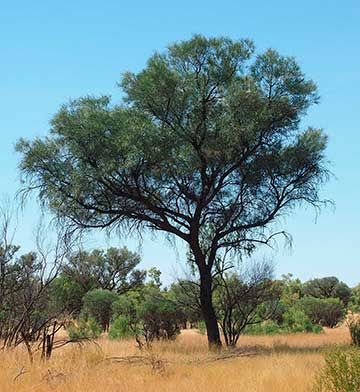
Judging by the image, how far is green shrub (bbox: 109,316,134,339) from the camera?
1175 inches

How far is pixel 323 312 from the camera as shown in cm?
4550

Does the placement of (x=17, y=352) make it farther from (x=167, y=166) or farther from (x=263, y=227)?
(x=263, y=227)

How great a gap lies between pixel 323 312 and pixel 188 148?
90.5 ft

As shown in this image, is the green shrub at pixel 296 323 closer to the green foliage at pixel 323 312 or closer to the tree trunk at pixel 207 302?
the green foliage at pixel 323 312

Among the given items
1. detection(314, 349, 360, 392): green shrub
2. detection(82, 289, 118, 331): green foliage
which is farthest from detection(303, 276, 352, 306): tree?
detection(314, 349, 360, 392): green shrub

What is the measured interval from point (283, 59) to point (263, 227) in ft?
20.5

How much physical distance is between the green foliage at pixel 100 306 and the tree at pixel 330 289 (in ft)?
131

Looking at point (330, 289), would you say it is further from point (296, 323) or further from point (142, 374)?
point (142, 374)

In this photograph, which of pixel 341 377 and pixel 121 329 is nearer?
pixel 341 377

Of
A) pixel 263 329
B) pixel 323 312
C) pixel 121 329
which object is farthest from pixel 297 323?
pixel 121 329

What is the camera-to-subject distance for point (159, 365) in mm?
12992

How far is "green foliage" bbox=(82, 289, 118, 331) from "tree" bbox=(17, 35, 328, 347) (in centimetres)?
1590

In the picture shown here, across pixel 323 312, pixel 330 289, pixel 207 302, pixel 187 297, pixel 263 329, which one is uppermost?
pixel 330 289

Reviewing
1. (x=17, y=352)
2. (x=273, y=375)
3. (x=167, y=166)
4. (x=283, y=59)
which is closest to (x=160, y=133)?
(x=167, y=166)
